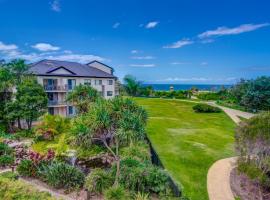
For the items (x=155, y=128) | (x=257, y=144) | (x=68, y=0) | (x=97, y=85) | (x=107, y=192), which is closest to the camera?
(x=107, y=192)

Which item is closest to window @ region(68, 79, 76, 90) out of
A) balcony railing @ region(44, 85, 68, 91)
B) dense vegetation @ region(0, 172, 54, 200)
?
balcony railing @ region(44, 85, 68, 91)

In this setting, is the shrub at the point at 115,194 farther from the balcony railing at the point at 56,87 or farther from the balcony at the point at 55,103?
the balcony railing at the point at 56,87

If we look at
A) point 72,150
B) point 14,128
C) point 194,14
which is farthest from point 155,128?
point 194,14

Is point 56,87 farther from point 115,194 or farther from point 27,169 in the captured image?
point 115,194

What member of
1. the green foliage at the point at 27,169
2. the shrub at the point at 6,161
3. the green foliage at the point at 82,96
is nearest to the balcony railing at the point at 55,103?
the green foliage at the point at 82,96

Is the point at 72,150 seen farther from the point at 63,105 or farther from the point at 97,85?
the point at 97,85

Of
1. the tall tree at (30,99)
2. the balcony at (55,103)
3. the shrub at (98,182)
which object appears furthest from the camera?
the balcony at (55,103)
